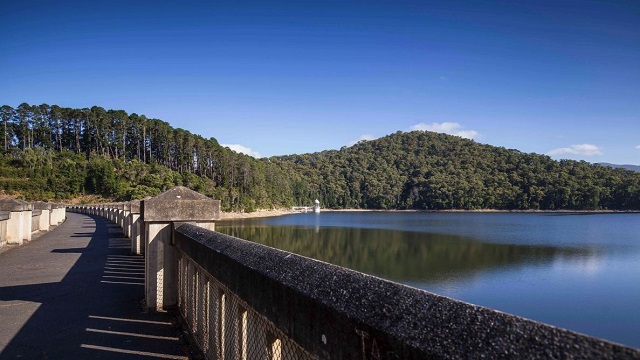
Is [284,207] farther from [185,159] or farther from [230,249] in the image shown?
[230,249]

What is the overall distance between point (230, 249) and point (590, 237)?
231 feet

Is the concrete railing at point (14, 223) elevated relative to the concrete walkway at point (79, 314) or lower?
elevated

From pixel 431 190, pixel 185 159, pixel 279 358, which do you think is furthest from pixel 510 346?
pixel 431 190

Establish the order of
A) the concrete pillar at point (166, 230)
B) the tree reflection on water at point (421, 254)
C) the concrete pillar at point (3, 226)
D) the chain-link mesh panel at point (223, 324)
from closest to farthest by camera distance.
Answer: the chain-link mesh panel at point (223, 324), the concrete pillar at point (166, 230), the concrete pillar at point (3, 226), the tree reflection on water at point (421, 254)

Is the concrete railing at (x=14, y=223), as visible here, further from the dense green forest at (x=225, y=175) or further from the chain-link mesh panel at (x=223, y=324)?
the dense green forest at (x=225, y=175)

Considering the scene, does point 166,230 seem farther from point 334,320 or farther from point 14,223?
point 14,223

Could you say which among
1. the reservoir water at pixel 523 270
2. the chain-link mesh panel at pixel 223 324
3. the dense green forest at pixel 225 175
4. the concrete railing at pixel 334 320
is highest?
the dense green forest at pixel 225 175

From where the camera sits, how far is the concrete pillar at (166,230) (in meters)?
6.59

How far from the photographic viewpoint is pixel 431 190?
173625mm

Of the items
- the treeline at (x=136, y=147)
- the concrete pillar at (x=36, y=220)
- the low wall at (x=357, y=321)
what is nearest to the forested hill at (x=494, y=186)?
the treeline at (x=136, y=147)

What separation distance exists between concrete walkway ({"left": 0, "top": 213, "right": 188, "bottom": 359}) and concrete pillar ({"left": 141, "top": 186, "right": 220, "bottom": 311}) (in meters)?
0.34

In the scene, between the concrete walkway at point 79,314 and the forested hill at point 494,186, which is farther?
the forested hill at point 494,186

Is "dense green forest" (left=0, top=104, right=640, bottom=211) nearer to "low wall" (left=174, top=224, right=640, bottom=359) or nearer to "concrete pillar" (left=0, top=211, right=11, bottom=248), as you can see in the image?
"concrete pillar" (left=0, top=211, right=11, bottom=248)

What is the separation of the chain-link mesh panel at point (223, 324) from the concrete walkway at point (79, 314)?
41 centimetres
